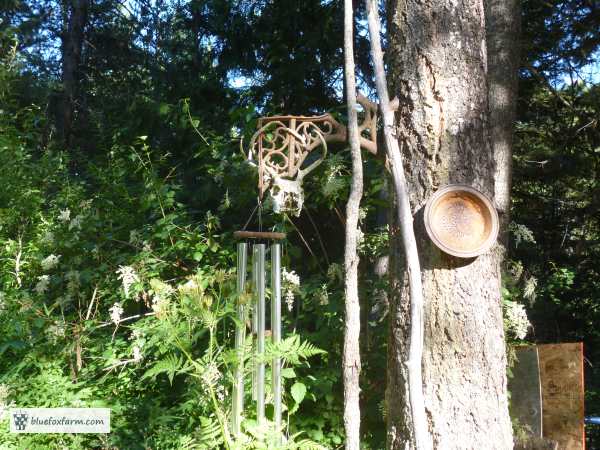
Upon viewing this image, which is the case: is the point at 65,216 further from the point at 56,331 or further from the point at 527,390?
the point at 527,390

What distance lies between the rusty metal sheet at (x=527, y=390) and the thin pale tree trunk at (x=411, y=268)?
1245 millimetres

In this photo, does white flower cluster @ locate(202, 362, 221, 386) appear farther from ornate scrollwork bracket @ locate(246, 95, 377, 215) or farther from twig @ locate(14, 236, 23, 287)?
twig @ locate(14, 236, 23, 287)

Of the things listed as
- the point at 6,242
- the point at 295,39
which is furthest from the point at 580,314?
the point at 6,242

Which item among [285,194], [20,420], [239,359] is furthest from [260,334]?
[20,420]

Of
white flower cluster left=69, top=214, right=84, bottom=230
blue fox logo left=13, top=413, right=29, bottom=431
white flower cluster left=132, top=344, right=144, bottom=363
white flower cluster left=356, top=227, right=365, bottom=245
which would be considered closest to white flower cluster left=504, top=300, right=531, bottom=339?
white flower cluster left=356, top=227, right=365, bottom=245

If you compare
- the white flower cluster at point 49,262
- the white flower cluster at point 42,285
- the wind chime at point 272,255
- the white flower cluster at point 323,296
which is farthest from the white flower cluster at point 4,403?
the white flower cluster at point 323,296

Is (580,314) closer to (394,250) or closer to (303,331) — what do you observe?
(303,331)

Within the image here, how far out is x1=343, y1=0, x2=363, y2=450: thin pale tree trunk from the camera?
2.28 m

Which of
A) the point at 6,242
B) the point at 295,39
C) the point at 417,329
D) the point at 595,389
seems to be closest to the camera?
the point at 417,329

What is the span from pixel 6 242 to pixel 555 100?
193 inches

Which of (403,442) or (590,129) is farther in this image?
(590,129)

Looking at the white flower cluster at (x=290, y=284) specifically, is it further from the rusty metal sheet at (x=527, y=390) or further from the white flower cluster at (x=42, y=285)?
the white flower cluster at (x=42, y=285)

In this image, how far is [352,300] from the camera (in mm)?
2334

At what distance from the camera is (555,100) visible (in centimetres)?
596
